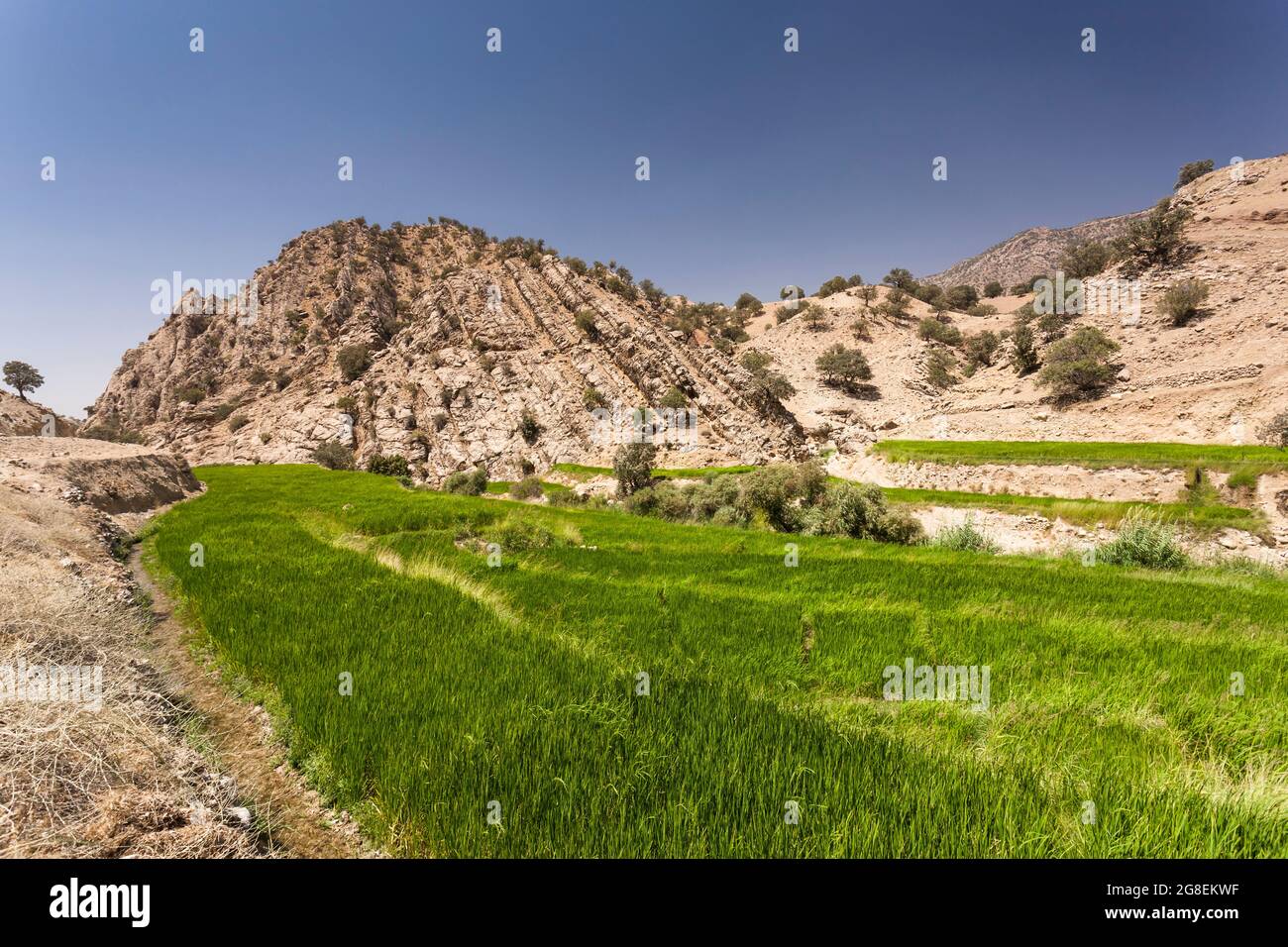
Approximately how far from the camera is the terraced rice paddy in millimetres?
3211

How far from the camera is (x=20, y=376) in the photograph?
223 feet

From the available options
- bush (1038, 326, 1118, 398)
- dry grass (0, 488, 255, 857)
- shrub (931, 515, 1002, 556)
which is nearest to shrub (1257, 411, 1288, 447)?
bush (1038, 326, 1118, 398)

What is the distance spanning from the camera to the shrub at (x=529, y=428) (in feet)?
179

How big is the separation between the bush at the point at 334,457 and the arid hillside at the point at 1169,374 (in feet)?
198

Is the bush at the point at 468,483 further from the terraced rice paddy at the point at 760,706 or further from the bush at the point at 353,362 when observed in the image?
the bush at the point at 353,362

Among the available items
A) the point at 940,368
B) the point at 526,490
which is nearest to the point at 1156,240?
the point at 940,368

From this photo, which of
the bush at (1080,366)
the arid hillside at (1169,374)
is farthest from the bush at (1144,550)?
Answer: the bush at (1080,366)

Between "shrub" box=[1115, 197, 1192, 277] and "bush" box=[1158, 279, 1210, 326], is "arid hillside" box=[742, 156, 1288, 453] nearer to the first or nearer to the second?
"bush" box=[1158, 279, 1210, 326]

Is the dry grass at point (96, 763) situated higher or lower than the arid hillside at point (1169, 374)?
lower

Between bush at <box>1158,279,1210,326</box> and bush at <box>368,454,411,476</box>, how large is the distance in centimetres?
8248

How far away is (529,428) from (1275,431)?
2390 inches

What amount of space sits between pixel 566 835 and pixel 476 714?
198 centimetres
